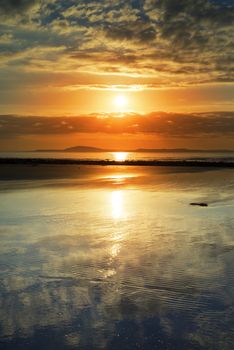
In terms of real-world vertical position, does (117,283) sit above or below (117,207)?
below

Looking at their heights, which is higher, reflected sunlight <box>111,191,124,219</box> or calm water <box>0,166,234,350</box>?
reflected sunlight <box>111,191,124,219</box>

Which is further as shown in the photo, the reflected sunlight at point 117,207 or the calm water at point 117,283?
the reflected sunlight at point 117,207

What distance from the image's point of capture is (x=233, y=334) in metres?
8.10

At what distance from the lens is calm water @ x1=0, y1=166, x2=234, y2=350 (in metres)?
8.08

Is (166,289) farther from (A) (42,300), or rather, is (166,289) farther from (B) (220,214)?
(B) (220,214)

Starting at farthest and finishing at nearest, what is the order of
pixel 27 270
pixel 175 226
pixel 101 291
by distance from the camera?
pixel 175 226, pixel 27 270, pixel 101 291

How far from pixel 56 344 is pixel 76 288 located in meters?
3.13

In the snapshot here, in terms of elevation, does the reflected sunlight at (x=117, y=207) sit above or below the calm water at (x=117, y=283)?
above

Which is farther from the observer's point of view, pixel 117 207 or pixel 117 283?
pixel 117 207

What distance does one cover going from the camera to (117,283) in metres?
11.2

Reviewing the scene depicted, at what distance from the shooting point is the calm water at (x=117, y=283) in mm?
8078

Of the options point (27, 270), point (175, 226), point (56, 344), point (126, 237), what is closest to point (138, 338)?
point (56, 344)

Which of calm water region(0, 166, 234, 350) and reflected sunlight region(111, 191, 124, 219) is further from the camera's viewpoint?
reflected sunlight region(111, 191, 124, 219)

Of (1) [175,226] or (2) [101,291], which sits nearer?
(2) [101,291]
